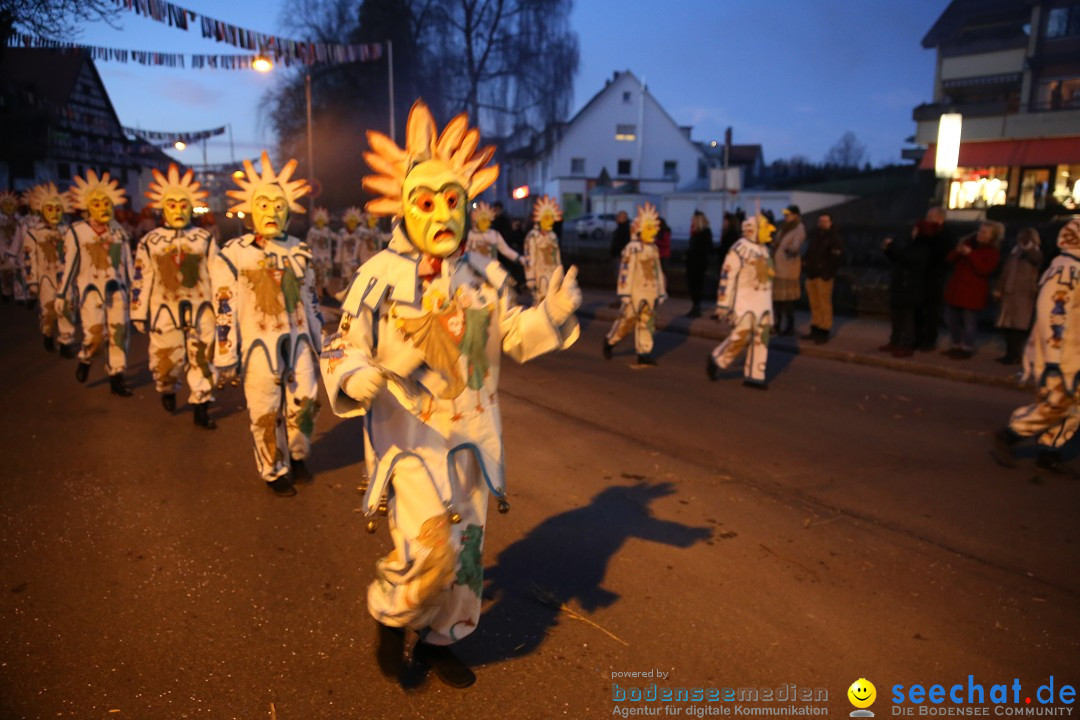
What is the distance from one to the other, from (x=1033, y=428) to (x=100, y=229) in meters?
9.32

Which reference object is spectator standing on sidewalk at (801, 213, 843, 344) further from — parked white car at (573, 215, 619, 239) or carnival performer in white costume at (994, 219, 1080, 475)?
parked white car at (573, 215, 619, 239)

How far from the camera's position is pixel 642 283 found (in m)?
11.0

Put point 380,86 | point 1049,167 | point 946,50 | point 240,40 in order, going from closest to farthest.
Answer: point 240,40, point 1049,167, point 946,50, point 380,86

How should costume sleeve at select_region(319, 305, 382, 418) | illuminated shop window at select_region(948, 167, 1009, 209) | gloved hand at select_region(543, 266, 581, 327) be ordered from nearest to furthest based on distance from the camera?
costume sleeve at select_region(319, 305, 382, 418) → gloved hand at select_region(543, 266, 581, 327) → illuminated shop window at select_region(948, 167, 1009, 209)

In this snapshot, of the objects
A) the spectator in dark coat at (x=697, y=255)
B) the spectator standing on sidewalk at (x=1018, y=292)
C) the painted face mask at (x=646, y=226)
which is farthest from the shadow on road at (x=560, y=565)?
the spectator in dark coat at (x=697, y=255)

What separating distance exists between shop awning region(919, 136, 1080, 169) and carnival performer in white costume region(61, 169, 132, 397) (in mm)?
28930

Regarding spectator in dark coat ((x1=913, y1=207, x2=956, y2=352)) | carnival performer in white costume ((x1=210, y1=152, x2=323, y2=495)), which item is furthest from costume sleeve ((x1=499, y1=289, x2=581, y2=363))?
spectator in dark coat ((x1=913, y1=207, x2=956, y2=352))

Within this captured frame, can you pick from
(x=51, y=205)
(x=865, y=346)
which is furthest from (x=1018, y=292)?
(x=51, y=205)

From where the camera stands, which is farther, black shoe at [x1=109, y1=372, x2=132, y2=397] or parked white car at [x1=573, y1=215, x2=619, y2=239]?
parked white car at [x1=573, y1=215, x2=619, y2=239]

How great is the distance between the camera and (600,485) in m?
6.14

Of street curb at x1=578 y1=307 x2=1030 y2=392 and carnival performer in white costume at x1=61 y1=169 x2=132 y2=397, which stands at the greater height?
carnival performer in white costume at x1=61 y1=169 x2=132 y2=397

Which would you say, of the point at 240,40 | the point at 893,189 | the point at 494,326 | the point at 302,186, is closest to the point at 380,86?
the point at 893,189

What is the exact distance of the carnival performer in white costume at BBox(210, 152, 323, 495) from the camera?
5801 millimetres

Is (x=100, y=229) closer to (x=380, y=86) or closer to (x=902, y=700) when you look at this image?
(x=902, y=700)
